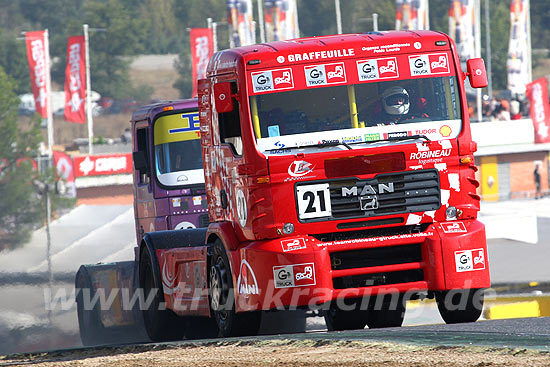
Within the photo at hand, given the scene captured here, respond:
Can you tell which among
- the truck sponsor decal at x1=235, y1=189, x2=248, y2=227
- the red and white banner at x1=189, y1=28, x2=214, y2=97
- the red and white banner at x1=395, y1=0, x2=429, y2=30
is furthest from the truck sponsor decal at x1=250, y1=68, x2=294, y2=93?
the red and white banner at x1=189, y1=28, x2=214, y2=97

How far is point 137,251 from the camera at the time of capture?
1420cm

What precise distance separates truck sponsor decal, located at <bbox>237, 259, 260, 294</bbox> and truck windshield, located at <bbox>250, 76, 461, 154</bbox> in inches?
43.7

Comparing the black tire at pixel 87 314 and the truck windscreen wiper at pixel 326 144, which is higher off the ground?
the truck windscreen wiper at pixel 326 144

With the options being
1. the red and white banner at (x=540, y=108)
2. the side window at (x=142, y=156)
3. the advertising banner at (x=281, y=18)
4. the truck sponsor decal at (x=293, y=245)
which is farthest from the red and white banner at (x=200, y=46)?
the truck sponsor decal at (x=293, y=245)

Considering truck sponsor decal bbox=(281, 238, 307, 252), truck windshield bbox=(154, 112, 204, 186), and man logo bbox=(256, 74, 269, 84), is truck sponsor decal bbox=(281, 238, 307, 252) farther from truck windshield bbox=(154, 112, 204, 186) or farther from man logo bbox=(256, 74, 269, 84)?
truck windshield bbox=(154, 112, 204, 186)

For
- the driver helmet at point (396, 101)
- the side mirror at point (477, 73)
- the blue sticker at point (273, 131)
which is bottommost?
the blue sticker at point (273, 131)

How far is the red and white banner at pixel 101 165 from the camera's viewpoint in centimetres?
6050

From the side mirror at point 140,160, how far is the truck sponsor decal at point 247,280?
18.2 ft

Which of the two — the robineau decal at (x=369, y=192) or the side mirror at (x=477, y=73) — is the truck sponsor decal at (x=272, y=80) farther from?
the side mirror at (x=477, y=73)

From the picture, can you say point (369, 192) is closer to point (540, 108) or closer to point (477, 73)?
point (477, 73)

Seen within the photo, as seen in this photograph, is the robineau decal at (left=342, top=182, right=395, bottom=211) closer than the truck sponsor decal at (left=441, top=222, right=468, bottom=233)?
Yes

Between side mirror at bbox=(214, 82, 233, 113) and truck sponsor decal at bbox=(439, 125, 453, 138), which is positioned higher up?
side mirror at bbox=(214, 82, 233, 113)

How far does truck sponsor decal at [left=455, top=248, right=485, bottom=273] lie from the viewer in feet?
34.7

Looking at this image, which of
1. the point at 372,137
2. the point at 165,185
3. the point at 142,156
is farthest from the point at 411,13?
the point at 372,137
